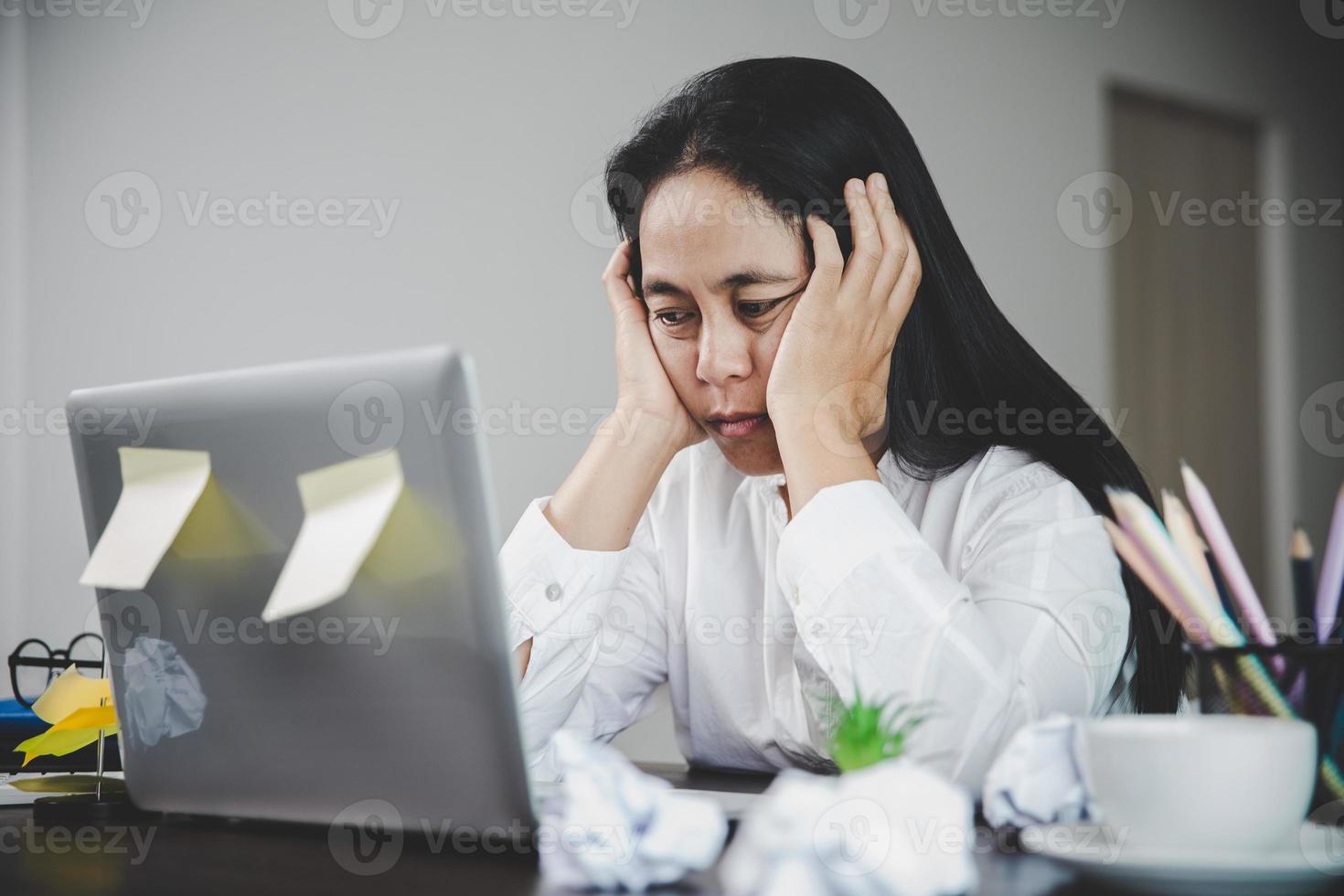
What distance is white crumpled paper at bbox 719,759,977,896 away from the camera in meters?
0.46

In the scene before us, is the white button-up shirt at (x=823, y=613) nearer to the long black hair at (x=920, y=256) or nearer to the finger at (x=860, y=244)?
the long black hair at (x=920, y=256)

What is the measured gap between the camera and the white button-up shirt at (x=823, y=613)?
0.90 m

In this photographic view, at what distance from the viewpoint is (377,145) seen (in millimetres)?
2615

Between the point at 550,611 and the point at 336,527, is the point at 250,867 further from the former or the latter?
the point at 550,611

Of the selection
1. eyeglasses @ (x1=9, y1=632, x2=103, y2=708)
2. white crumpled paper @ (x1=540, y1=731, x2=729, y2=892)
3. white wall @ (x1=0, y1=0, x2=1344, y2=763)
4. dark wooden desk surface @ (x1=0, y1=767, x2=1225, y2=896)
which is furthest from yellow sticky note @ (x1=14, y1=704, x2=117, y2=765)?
white wall @ (x1=0, y1=0, x2=1344, y2=763)

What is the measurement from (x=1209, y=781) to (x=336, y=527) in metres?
0.45

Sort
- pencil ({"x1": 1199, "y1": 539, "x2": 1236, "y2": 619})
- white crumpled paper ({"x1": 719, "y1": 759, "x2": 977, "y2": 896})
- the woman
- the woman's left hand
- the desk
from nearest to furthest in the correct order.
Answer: white crumpled paper ({"x1": 719, "y1": 759, "x2": 977, "y2": 896})
the desk
pencil ({"x1": 1199, "y1": 539, "x2": 1236, "y2": 619})
the woman
the woman's left hand

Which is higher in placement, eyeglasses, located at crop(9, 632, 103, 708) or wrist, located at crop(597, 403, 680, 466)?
wrist, located at crop(597, 403, 680, 466)

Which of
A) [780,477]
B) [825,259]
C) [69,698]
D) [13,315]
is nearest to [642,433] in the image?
[780,477]

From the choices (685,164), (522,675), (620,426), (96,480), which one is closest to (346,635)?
(96,480)

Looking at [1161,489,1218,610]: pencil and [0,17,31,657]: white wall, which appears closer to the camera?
[1161,489,1218,610]: pencil

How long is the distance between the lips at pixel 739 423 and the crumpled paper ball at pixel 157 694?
0.67m

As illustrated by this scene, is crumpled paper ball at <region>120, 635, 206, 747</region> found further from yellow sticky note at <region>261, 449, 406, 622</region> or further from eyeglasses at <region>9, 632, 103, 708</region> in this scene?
eyeglasses at <region>9, 632, 103, 708</region>

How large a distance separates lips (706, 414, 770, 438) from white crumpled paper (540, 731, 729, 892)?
2.46 ft
